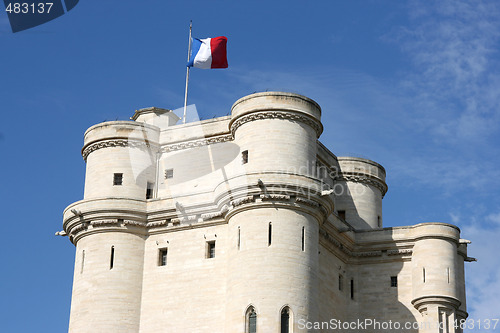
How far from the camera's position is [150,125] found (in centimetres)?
6594

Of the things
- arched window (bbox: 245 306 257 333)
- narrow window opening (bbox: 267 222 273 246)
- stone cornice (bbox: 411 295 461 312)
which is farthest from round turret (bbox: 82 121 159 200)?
stone cornice (bbox: 411 295 461 312)

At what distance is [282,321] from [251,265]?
11.4 ft

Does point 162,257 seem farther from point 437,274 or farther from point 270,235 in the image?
point 437,274

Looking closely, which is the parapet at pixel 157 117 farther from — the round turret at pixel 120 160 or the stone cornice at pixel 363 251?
the stone cornice at pixel 363 251

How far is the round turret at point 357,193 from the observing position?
70000 mm

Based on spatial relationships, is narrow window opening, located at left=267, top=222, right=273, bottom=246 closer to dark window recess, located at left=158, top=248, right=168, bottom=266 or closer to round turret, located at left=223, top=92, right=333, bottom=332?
round turret, located at left=223, top=92, right=333, bottom=332

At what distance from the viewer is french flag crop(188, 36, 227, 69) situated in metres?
67.5

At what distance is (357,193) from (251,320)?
18035mm

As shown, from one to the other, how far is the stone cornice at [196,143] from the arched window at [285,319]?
12.8 metres

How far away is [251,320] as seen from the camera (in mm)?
55500

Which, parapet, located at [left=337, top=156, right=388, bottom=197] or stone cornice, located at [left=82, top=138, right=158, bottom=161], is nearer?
stone cornice, located at [left=82, top=138, right=158, bottom=161]

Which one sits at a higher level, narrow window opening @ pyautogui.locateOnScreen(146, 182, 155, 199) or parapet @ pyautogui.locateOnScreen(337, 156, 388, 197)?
parapet @ pyautogui.locateOnScreen(337, 156, 388, 197)

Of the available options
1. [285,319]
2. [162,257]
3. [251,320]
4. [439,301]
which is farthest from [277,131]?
[439,301]

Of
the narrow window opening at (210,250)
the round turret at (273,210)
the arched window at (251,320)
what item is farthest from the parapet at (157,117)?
the arched window at (251,320)
